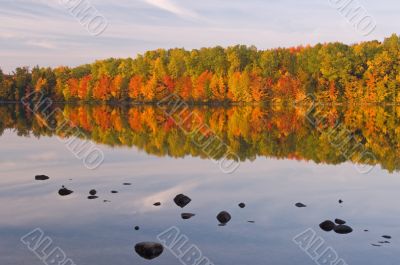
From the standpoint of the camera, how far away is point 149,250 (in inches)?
519

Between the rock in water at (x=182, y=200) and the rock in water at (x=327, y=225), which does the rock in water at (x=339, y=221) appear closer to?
the rock in water at (x=327, y=225)

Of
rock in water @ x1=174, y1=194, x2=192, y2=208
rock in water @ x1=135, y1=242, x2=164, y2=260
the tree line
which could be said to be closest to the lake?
rock in water @ x1=135, y1=242, x2=164, y2=260

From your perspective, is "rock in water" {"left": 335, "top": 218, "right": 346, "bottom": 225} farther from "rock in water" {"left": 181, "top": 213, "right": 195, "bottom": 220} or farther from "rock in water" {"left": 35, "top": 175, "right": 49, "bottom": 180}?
"rock in water" {"left": 35, "top": 175, "right": 49, "bottom": 180}

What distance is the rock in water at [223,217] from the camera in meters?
16.3

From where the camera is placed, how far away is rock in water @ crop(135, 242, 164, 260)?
42.9 feet

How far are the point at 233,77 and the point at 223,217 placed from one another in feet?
350

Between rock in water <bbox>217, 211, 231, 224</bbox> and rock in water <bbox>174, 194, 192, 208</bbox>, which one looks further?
rock in water <bbox>174, 194, 192, 208</bbox>

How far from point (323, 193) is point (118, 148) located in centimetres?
1908

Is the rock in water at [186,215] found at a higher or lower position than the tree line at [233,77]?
lower

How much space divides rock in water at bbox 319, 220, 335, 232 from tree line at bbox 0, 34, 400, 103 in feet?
327

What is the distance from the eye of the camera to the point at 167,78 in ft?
437

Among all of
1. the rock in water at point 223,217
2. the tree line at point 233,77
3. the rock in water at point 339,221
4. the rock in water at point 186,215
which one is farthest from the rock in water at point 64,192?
the tree line at point 233,77

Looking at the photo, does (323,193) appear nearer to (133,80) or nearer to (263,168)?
(263,168)

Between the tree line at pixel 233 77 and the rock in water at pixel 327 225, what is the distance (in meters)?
99.6
